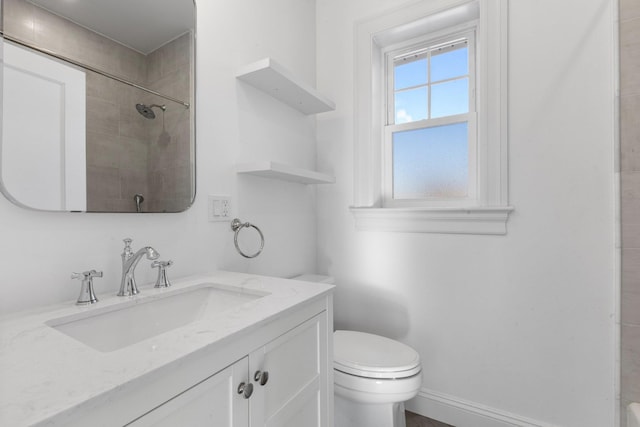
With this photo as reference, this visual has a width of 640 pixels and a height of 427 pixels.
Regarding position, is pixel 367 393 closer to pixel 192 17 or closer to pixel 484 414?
pixel 484 414

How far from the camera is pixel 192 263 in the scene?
3.87 ft

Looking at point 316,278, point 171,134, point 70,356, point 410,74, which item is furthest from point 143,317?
point 410,74

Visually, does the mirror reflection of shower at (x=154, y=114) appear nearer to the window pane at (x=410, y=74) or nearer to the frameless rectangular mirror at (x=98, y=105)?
the frameless rectangular mirror at (x=98, y=105)

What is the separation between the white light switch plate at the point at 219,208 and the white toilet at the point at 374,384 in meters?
0.77

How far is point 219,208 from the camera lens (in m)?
1.28

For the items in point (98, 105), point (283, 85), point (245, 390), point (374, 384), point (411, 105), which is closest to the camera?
point (245, 390)

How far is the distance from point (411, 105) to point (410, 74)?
20 cm

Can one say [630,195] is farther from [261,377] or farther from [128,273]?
[128,273]

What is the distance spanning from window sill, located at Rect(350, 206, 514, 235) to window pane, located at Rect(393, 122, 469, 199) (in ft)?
0.64

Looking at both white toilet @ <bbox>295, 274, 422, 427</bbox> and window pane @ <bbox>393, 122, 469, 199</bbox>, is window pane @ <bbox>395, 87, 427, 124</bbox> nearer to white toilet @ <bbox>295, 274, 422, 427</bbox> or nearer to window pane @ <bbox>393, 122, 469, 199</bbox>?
window pane @ <bbox>393, 122, 469, 199</bbox>

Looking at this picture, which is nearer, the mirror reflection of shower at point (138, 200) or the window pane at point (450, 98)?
the mirror reflection of shower at point (138, 200)

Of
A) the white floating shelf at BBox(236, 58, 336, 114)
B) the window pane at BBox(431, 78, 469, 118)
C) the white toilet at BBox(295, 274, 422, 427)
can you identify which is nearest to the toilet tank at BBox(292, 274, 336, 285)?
Result: the white toilet at BBox(295, 274, 422, 427)

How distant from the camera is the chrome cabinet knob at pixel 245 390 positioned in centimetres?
66

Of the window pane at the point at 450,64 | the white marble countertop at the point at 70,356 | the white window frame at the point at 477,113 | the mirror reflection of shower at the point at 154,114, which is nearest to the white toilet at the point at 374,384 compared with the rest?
the white marble countertop at the point at 70,356
